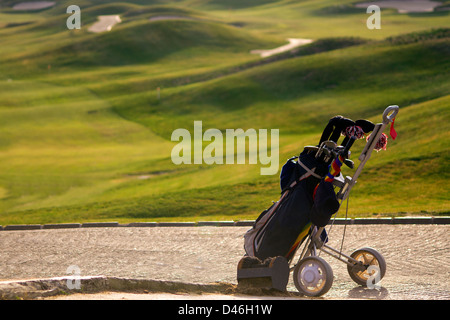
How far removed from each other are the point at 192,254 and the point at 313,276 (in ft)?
17.0

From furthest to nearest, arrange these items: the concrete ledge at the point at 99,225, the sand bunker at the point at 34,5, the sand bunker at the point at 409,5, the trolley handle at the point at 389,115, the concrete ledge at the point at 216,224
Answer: the sand bunker at the point at 34,5 < the sand bunker at the point at 409,5 < the concrete ledge at the point at 99,225 < the concrete ledge at the point at 216,224 < the trolley handle at the point at 389,115

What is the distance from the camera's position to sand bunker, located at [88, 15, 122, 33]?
11064 cm

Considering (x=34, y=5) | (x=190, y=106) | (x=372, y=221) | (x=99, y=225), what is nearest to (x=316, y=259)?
(x=372, y=221)

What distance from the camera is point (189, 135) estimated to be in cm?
4869

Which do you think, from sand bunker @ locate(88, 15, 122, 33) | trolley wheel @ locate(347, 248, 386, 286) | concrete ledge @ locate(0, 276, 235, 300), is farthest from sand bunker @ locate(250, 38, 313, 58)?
concrete ledge @ locate(0, 276, 235, 300)

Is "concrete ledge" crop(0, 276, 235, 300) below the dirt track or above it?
above

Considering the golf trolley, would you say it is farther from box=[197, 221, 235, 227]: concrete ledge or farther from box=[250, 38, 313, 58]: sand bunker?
box=[250, 38, 313, 58]: sand bunker

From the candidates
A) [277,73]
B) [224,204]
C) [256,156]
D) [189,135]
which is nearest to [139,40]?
[277,73]

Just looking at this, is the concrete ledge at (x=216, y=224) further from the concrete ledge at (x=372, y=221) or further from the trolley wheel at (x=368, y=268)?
the trolley wheel at (x=368, y=268)

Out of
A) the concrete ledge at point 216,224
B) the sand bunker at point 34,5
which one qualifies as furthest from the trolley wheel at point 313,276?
the sand bunker at point 34,5

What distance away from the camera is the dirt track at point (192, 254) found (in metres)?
10.5

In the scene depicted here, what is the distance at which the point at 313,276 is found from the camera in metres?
9.16

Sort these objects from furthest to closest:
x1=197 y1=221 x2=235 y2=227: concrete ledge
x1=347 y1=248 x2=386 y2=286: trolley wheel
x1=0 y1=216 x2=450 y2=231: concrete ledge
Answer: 1. x1=197 y1=221 x2=235 y2=227: concrete ledge
2. x1=0 y1=216 x2=450 y2=231: concrete ledge
3. x1=347 y1=248 x2=386 y2=286: trolley wheel

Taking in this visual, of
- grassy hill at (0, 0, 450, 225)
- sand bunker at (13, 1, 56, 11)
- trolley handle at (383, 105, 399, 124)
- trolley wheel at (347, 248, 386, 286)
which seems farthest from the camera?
sand bunker at (13, 1, 56, 11)
